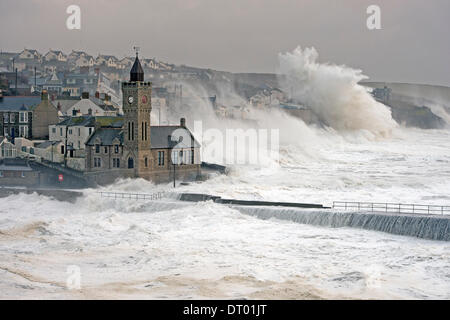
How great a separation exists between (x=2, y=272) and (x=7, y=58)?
118512 mm

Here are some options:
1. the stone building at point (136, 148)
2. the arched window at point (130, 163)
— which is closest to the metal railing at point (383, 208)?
the stone building at point (136, 148)

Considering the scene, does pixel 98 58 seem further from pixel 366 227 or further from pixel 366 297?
pixel 366 297

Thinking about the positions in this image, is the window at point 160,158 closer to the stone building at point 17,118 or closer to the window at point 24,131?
the stone building at point 17,118

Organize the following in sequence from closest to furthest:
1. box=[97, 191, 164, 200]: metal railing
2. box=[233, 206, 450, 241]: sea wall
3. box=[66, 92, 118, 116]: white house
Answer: box=[233, 206, 450, 241]: sea wall < box=[97, 191, 164, 200]: metal railing < box=[66, 92, 118, 116]: white house

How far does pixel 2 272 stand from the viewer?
2930 centimetres

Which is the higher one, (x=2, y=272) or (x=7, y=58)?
(x=7, y=58)

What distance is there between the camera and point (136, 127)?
47.4m

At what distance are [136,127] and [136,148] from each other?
1168 millimetres

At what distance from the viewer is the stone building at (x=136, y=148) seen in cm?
4734

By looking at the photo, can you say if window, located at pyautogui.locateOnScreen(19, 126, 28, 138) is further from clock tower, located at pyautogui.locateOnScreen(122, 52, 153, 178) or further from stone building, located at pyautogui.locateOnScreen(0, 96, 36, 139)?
clock tower, located at pyautogui.locateOnScreen(122, 52, 153, 178)

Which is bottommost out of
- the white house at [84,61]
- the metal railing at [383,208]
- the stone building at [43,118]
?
the metal railing at [383,208]

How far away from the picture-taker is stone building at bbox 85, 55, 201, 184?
47344 millimetres

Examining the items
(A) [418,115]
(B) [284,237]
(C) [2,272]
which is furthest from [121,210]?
(A) [418,115]
